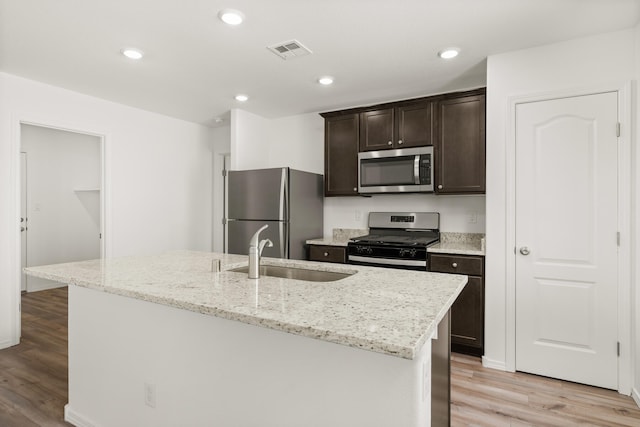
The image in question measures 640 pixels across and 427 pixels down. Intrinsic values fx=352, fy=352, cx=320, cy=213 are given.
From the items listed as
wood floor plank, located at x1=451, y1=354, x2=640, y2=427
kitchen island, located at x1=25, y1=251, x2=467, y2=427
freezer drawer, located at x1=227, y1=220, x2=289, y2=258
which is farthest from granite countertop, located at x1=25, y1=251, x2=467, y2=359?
freezer drawer, located at x1=227, y1=220, x2=289, y2=258

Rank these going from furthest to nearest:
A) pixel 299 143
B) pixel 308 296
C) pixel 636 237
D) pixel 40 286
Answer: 1. pixel 40 286
2. pixel 299 143
3. pixel 636 237
4. pixel 308 296

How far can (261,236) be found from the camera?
3.79m

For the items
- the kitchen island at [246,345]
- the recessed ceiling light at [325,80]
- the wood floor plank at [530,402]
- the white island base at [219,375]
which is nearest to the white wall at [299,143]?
the recessed ceiling light at [325,80]

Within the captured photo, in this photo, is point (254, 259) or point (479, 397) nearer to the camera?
point (254, 259)

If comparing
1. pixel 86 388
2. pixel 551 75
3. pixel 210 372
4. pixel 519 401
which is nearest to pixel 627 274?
pixel 519 401

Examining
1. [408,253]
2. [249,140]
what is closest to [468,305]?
[408,253]

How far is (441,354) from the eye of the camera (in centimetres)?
154

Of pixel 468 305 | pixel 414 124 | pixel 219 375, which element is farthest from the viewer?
pixel 414 124

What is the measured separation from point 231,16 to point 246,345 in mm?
1924

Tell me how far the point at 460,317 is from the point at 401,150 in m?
1.60

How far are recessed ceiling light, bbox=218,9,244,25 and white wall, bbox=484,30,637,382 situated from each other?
1.90 meters

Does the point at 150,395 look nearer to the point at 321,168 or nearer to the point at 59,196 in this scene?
the point at 321,168

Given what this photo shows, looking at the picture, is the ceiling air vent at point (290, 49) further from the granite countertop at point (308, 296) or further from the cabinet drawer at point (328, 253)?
the cabinet drawer at point (328, 253)

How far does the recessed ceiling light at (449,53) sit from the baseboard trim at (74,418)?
3.29m
